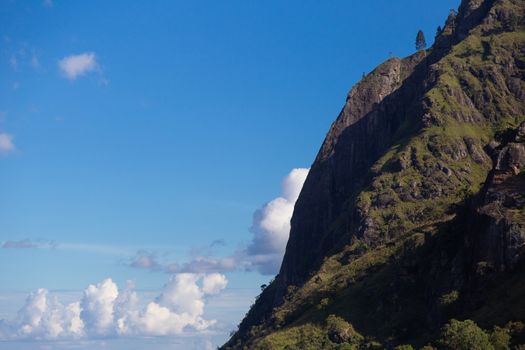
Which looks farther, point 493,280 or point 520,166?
point 520,166

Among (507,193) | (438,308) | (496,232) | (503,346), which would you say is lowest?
(503,346)

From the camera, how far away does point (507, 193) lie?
18350 centimetres

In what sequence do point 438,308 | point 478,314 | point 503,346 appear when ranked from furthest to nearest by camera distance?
point 438,308 < point 478,314 < point 503,346

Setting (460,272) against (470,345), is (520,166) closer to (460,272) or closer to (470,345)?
(460,272)

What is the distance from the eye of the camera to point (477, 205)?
18825cm

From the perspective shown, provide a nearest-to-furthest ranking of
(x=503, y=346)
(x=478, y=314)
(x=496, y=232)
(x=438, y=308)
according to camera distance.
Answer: (x=503, y=346)
(x=478, y=314)
(x=496, y=232)
(x=438, y=308)

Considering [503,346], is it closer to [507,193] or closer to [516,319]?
[516,319]

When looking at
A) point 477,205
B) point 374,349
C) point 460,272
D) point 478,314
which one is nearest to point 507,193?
point 477,205

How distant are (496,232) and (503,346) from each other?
42116 millimetres

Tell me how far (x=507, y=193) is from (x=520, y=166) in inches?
438

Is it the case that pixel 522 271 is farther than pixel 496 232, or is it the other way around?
pixel 496 232

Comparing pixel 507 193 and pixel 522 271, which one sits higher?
pixel 507 193

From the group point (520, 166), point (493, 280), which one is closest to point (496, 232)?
point (493, 280)

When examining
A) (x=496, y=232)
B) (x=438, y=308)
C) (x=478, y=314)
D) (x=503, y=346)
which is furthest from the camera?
(x=438, y=308)
